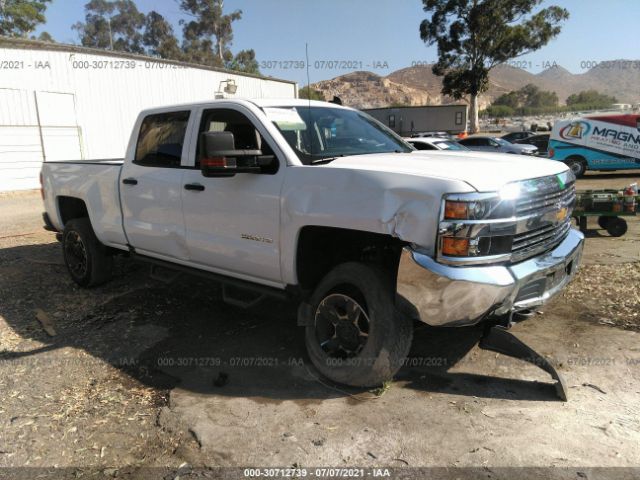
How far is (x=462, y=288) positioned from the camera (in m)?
2.81

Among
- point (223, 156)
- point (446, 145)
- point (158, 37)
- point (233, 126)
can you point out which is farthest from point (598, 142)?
point (158, 37)

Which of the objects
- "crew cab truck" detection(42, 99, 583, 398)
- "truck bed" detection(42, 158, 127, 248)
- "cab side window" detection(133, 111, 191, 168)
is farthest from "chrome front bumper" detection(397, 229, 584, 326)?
"truck bed" detection(42, 158, 127, 248)

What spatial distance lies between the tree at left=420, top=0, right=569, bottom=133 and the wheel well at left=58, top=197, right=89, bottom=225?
37.4 meters

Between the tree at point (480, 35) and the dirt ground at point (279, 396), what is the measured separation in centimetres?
3711

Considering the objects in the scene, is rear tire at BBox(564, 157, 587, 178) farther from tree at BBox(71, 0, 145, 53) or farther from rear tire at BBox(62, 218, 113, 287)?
tree at BBox(71, 0, 145, 53)

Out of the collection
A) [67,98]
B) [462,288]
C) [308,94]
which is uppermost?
[67,98]

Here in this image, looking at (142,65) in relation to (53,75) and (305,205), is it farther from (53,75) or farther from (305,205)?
(305,205)

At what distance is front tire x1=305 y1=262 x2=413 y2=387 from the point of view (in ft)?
10.5

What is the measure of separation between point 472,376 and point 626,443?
3.46ft

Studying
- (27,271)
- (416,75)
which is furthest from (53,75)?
(416,75)

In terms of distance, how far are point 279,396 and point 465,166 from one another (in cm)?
199

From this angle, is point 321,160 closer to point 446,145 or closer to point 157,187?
point 157,187

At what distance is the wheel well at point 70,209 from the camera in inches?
240

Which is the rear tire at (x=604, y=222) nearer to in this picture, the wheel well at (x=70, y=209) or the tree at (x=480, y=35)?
the wheel well at (x=70, y=209)
